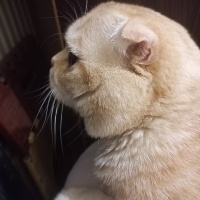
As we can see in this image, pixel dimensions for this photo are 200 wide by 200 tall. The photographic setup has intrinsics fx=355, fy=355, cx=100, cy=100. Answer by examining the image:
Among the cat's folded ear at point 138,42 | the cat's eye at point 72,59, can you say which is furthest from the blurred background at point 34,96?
the cat's folded ear at point 138,42

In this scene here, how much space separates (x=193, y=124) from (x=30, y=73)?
596 mm

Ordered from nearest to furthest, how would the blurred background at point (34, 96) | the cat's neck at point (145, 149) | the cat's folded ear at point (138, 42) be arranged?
1. the cat's folded ear at point (138, 42)
2. the cat's neck at point (145, 149)
3. the blurred background at point (34, 96)

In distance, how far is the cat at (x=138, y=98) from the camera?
588mm

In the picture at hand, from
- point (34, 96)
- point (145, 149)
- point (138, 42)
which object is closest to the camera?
point (138, 42)

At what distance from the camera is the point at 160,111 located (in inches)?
24.6

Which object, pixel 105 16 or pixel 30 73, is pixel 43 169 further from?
pixel 105 16

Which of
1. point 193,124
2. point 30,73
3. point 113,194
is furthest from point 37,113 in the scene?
point 193,124

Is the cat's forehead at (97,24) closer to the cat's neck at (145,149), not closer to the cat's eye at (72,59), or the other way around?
the cat's eye at (72,59)

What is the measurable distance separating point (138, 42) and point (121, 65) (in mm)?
70

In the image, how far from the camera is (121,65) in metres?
0.59

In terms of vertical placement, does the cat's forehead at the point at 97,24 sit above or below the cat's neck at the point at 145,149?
above

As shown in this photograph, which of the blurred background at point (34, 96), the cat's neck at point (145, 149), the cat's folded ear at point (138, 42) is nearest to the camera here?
the cat's folded ear at point (138, 42)

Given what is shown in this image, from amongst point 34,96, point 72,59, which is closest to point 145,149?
point 72,59

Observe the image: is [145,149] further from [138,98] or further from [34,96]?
[34,96]
